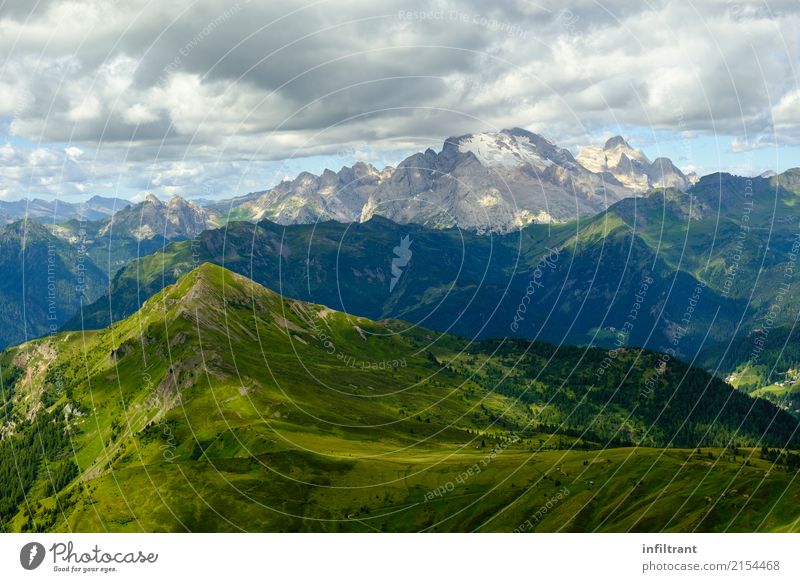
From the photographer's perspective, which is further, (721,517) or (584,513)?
(584,513)

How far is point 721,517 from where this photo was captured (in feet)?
602
